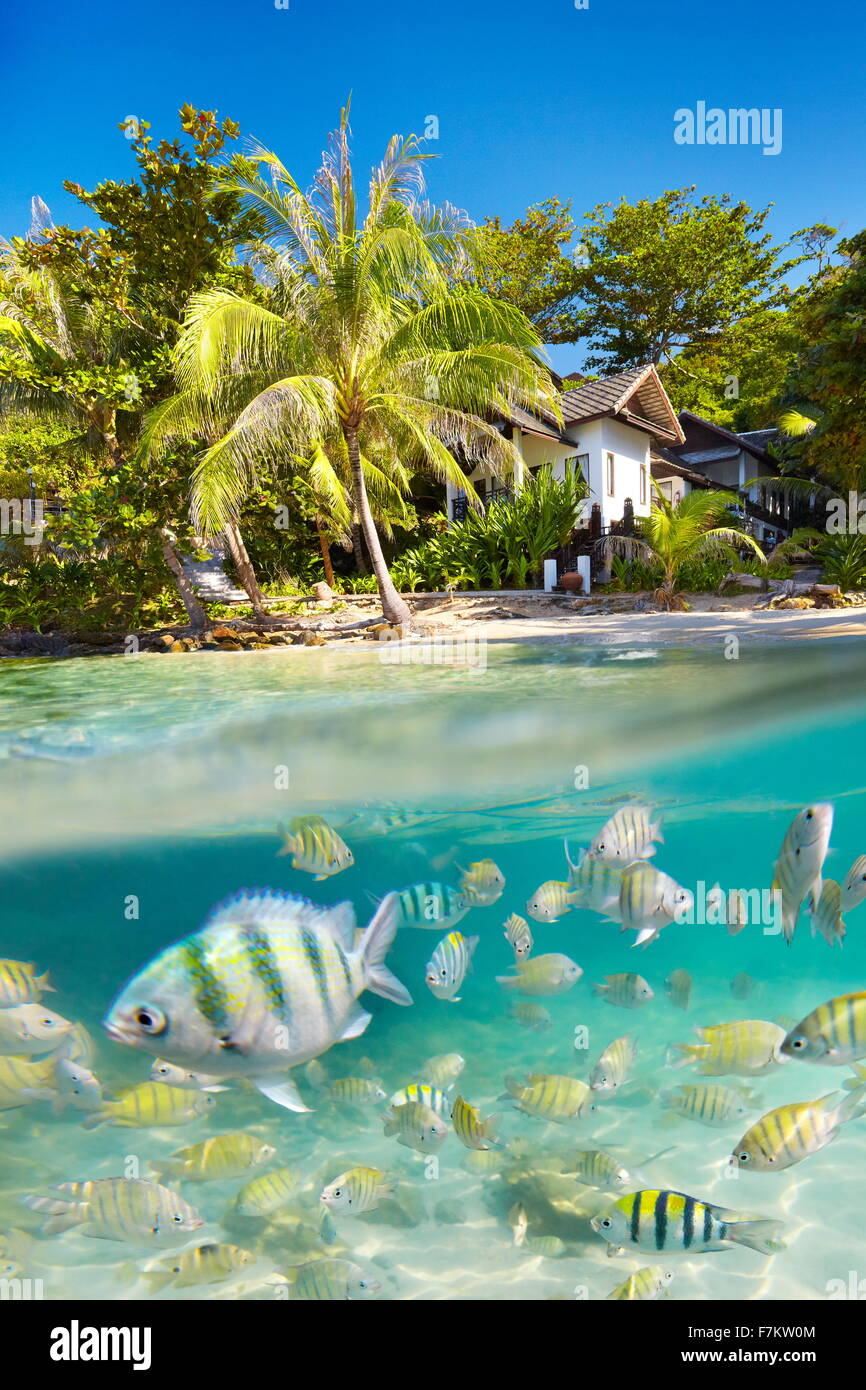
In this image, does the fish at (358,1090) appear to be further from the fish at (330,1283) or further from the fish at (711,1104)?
the fish at (711,1104)

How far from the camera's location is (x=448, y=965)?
332 centimetres

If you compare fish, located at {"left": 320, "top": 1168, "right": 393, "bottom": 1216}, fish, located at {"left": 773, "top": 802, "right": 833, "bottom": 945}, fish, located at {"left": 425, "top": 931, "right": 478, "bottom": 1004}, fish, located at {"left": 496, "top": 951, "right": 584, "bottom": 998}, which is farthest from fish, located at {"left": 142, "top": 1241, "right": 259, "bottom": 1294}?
fish, located at {"left": 773, "top": 802, "right": 833, "bottom": 945}

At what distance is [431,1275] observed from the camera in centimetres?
336

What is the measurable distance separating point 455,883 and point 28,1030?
230 cm

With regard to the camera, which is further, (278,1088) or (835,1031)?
(835,1031)

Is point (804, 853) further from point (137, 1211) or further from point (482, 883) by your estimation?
point (137, 1211)

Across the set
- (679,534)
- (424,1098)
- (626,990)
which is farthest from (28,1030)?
(679,534)

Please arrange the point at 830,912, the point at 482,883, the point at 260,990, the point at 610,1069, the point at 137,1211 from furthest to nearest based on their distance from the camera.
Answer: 1. the point at 482,883
2. the point at 610,1069
3. the point at 830,912
4. the point at 137,1211
5. the point at 260,990

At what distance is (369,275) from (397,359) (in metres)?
1.69

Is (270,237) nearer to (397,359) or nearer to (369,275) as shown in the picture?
(369,275)

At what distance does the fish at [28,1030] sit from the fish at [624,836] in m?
2.45

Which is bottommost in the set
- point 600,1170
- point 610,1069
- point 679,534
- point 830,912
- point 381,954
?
point 600,1170

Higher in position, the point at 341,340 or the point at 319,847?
the point at 341,340
